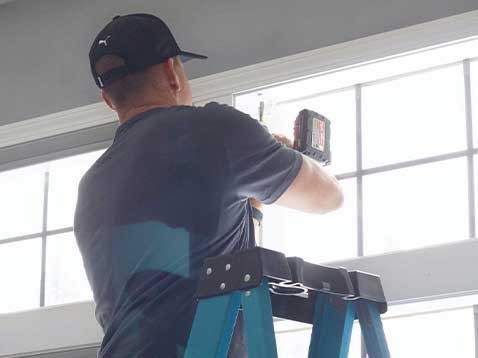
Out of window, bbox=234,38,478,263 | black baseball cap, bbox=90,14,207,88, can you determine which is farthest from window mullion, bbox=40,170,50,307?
black baseball cap, bbox=90,14,207,88

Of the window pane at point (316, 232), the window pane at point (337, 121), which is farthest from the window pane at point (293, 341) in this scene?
the window pane at point (337, 121)

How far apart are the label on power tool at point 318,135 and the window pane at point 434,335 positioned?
774 millimetres

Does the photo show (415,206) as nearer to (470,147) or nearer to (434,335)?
(470,147)

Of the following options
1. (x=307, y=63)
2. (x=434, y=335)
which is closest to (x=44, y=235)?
(x=307, y=63)

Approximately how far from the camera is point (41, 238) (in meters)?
3.44

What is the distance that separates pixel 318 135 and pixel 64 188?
1603 mm

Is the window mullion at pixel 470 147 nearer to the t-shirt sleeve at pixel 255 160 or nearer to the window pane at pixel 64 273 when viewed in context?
the t-shirt sleeve at pixel 255 160

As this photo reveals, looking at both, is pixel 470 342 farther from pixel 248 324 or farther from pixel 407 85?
pixel 248 324

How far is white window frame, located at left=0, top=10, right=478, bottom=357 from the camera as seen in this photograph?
2.50 m

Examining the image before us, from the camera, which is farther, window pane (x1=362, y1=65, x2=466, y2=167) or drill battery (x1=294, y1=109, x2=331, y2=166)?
window pane (x1=362, y1=65, x2=466, y2=167)

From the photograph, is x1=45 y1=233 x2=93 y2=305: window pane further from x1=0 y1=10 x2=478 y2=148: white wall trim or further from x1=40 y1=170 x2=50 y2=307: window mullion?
x1=0 y1=10 x2=478 y2=148: white wall trim

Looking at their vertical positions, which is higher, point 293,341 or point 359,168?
point 359,168

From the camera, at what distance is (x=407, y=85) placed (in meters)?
2.88

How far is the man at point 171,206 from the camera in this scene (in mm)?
1631
